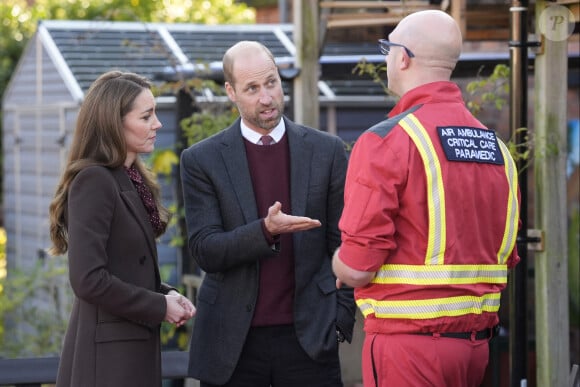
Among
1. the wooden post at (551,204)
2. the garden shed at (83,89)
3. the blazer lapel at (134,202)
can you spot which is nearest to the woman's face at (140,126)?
the blazer lapel at (134,202)

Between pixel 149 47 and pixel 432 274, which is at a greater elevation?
pixel 149 47

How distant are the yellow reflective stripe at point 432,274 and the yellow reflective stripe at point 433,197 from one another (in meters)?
0.03

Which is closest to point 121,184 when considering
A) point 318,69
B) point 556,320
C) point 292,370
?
point 292,370

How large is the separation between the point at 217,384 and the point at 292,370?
0.92 ft

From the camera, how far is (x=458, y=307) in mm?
3166

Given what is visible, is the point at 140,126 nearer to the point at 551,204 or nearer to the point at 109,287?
the point at 109,287

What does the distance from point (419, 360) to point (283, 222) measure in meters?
0.76

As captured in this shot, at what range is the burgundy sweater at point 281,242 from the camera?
153 inches

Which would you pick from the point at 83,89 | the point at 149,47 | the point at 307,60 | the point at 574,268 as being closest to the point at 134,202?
the point at 307,60

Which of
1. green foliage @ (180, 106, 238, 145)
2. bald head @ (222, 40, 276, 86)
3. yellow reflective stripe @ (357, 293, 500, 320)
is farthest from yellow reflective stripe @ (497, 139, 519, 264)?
green foliage @ (180, 106, 238, 145)

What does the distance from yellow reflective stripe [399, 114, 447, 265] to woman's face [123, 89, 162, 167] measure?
3.56 feet

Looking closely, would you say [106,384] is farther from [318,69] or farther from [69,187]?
[318,69]

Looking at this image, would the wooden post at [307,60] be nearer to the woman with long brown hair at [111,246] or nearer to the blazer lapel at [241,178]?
the blazer lapel at [241,178]

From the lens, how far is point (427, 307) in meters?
3.13
